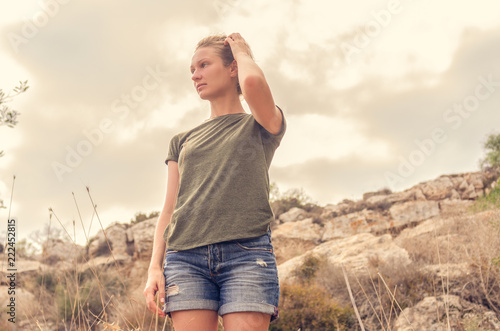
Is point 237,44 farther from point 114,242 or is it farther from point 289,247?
point 114,242

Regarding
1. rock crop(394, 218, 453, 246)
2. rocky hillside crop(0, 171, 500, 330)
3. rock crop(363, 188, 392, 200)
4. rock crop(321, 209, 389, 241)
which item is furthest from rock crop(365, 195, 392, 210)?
rock crop(394, 218, 453, 246)

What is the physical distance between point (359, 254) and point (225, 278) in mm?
7048

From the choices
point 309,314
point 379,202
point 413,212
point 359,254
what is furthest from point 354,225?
Result: point 309,314

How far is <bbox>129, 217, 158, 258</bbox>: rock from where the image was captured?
1371cm

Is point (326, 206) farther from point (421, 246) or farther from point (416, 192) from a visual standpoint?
point (421, 246)

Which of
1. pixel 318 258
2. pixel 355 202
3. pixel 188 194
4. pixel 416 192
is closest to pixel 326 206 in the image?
pixel 355 202

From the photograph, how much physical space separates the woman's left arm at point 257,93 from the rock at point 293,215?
14516mm

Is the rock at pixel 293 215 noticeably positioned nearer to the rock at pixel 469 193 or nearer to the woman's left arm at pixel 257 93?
the rock at pixel 469 193

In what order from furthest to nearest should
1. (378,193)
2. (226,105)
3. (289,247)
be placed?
(378,193), (289,247), (226,105)

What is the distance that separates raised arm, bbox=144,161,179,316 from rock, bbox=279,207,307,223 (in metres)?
14.3

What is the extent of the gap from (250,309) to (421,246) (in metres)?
7.25

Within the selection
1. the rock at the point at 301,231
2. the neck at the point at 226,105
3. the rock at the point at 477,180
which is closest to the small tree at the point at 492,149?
the rock at the point at 477,180

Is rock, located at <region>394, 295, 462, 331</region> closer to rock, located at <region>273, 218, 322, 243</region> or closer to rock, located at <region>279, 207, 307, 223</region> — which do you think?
rock, located at <region>273, 218, 322, 243</region>

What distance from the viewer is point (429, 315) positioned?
5.46m
